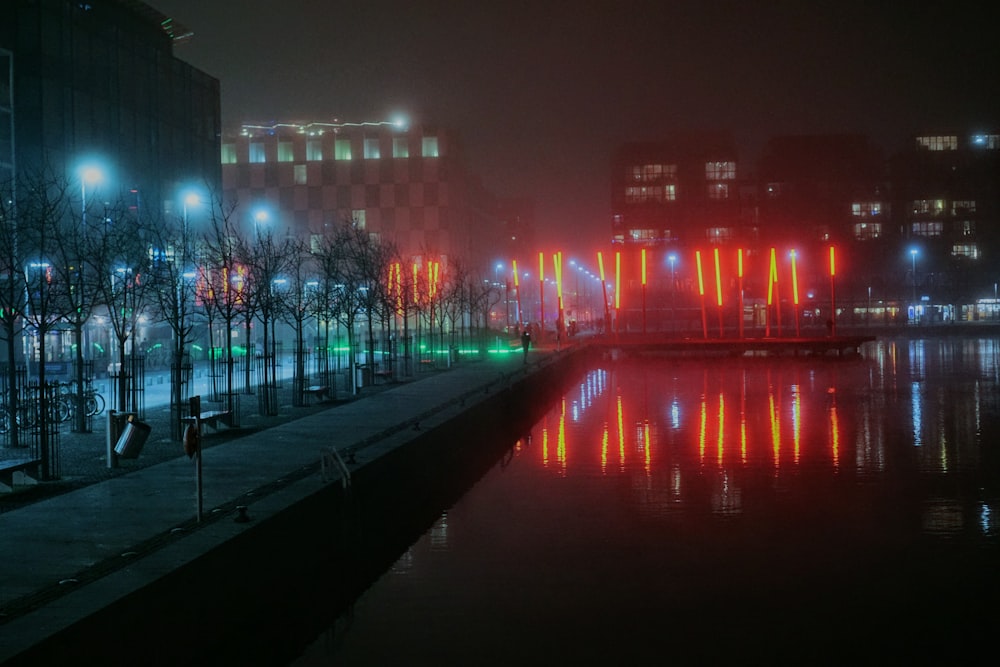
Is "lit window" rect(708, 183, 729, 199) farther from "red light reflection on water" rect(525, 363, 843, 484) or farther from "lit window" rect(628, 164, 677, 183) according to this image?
"red light reflection on water" rect(525, 363, 843, 484)

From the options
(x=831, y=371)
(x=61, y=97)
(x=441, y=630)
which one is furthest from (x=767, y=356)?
(x=441, y=630)

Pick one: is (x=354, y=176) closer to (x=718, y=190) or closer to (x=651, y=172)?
(x=651, y=172)

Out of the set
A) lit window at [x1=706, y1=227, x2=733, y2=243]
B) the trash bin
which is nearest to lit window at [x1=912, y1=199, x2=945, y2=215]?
lit window at [x1=706, y1=227, x2=733, y2=243]

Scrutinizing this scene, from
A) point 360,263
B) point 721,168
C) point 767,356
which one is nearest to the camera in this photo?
point 360,263

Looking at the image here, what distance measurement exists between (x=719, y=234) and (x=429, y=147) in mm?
56701

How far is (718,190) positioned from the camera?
13800cm

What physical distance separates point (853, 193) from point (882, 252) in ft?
35.1

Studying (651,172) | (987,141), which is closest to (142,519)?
(987,141)

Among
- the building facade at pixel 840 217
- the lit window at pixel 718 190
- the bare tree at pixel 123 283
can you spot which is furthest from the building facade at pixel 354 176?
the bare tree at pixel 123 283

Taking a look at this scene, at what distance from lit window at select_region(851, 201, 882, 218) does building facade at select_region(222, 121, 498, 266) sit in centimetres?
5585

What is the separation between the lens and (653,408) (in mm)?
29453

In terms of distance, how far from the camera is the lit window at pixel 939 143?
125000 millimetres

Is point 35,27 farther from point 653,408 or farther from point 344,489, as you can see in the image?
point 344,489

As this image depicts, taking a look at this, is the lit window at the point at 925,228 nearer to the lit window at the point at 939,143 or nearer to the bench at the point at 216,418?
the lit window at the point at 939,143
